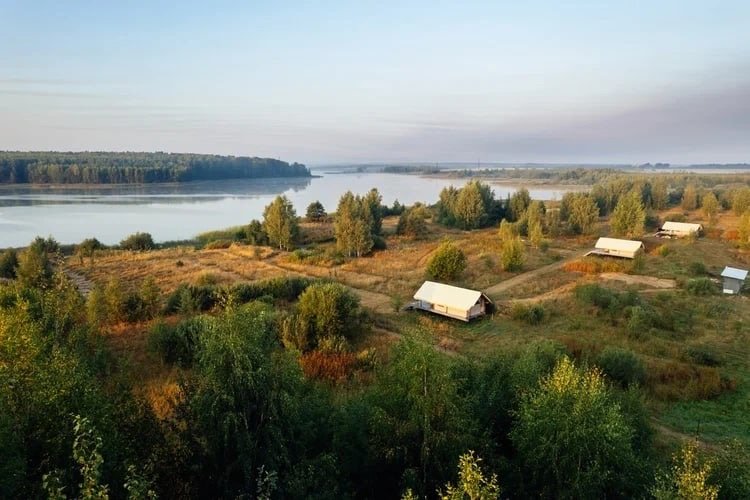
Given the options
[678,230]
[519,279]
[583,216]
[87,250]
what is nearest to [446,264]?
[519,279]

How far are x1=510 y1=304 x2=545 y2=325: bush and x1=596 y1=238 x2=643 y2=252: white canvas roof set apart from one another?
17.4m

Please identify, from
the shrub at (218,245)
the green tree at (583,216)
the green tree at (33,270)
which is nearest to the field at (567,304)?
the shrub at (218,245)

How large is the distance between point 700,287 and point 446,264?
14.3 m

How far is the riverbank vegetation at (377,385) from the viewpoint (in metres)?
7.70

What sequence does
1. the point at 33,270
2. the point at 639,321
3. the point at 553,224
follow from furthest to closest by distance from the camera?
the point at 553,224, the point at 33,270, the point at 639,321

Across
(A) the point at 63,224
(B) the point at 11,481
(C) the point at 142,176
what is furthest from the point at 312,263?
(C) the point at 142,176

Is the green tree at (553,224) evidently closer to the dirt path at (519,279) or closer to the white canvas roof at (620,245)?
the white canvas roof at (620,245)

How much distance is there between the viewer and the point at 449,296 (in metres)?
24.0

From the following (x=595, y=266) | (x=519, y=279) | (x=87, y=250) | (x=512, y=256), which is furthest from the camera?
(x=87, y=250)

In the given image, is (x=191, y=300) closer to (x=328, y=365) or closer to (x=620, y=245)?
(x=328, y=365)

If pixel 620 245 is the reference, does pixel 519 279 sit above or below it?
below

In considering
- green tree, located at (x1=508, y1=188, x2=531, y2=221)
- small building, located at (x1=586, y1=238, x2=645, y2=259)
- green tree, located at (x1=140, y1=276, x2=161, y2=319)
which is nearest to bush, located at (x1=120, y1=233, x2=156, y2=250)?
green tree, located at (x1=140, y1=276, x2=161, y2=319)

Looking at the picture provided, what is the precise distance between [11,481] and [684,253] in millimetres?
43158

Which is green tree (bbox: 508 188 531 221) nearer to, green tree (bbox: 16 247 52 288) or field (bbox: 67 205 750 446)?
field (bbox: 67 205 750 446)
